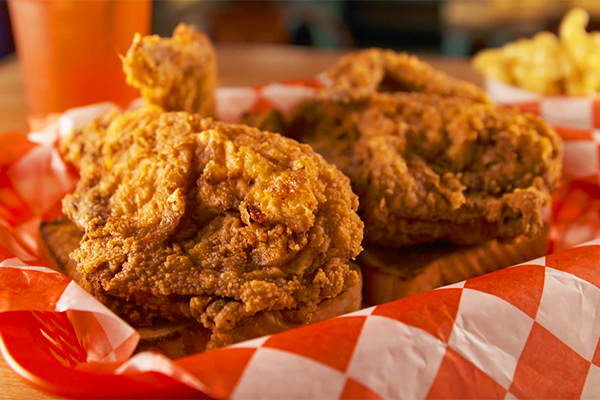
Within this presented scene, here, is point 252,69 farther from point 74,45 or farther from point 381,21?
point 381,21

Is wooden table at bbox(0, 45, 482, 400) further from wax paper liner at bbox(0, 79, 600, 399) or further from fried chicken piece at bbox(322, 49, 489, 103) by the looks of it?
wax paper liner at bbox(0, 79, 600, 399)

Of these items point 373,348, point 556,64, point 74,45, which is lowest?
point 373,348

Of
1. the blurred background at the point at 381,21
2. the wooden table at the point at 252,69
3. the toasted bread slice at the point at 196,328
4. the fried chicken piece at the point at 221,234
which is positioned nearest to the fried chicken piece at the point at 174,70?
the fried chicken piece at the point at 221,234

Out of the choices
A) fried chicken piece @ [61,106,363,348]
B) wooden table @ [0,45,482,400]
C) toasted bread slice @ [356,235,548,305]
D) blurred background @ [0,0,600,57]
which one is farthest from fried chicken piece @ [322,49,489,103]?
blurred background @ [0,0,600,57]

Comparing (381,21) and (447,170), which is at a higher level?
(447,170)

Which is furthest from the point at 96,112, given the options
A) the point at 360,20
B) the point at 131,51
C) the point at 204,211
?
the point at 360,20

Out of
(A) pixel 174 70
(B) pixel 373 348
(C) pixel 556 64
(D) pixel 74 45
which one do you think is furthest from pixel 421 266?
(D) pixel 74 45
